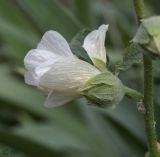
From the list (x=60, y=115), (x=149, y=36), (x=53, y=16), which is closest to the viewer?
(x=149, y=36)

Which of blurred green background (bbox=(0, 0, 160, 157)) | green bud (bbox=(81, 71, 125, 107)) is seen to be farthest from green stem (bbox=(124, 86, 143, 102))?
blurred green background (bbox=(0, 0, 160, 157))

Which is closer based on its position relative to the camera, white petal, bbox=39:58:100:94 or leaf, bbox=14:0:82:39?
white petal, bbox=39:58:100:94

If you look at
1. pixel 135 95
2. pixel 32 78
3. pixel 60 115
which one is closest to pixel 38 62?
pixel 32 78

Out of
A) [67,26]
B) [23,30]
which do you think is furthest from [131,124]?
[23,30]

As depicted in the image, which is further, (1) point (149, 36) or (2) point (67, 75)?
(2) point (67, 75)

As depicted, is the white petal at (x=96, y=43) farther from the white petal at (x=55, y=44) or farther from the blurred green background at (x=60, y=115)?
the blurred green background at (x=60, y=115)

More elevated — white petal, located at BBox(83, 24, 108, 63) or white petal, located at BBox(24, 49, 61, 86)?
white petal, located at BBox(24, 49, 61, 86)

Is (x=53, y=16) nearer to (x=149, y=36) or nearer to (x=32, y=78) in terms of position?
(x=32, y=78)

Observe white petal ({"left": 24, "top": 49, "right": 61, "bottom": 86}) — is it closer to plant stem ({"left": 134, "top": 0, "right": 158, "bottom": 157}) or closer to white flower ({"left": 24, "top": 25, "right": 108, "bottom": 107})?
white flower ({"left": 24, "top": 25, "right": 108, "bottom": 107})
